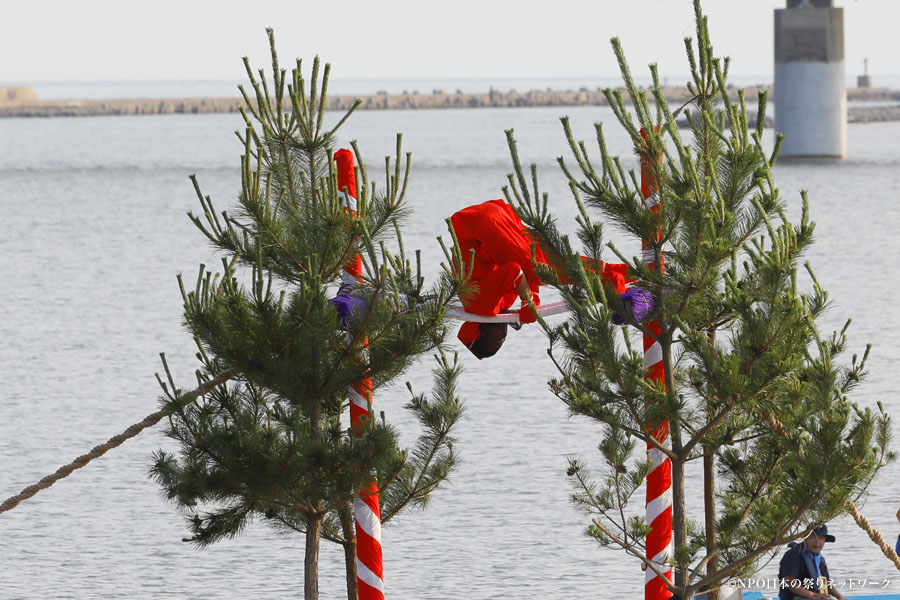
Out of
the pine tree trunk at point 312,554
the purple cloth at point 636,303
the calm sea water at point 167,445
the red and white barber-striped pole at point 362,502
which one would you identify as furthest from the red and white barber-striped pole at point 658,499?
the calm sea water at point 167,445

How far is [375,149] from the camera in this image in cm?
11512

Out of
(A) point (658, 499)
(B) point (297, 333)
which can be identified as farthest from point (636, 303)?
(B) point (297, 333)

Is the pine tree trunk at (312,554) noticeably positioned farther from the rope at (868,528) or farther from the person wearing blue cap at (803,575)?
the person wearing blue cap at (803,575)

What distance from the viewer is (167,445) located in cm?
2358

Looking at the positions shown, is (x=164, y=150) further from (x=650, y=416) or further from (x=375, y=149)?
(x=650, y=416)

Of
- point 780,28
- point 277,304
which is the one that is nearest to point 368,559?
point 277,304

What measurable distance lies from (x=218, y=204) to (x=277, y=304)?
6048 cm

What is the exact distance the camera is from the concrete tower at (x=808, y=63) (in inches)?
3066

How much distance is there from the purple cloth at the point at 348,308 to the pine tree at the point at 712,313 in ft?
3.65

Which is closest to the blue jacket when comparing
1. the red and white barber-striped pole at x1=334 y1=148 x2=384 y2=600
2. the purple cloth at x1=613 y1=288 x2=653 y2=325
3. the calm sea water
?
the calm sea water

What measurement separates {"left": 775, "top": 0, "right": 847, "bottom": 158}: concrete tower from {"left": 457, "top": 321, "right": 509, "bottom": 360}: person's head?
71.2m

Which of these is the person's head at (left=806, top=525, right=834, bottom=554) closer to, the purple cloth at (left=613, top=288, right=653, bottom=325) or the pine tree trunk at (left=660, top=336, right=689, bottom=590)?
the pine tree trunk at (left=660, top=336, right=689, bottom=590)

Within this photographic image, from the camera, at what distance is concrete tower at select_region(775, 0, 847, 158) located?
255ft

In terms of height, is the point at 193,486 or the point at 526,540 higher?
the point at 193,486
